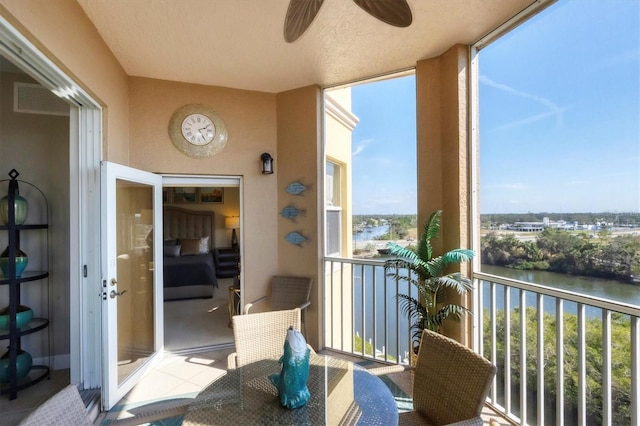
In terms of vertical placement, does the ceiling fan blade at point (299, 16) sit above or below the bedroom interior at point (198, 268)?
above

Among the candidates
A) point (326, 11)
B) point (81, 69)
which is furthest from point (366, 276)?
point (81, 69)

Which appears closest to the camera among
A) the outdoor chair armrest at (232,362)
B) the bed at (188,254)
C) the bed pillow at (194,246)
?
the outdoor chair armrest at (232,362)

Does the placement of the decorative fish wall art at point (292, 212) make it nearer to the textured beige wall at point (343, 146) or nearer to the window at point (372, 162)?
the window at point (372, 162)

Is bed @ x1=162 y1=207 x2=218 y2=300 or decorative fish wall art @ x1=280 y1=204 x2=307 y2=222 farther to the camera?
bed @ x1=162 y1=207 x2=218 y2=300

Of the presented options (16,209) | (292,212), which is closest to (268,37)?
(292,212)

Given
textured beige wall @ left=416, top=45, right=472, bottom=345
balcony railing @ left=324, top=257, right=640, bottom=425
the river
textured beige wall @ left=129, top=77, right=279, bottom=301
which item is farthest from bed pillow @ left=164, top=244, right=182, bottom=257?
the river

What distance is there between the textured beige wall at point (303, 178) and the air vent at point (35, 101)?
1.94m

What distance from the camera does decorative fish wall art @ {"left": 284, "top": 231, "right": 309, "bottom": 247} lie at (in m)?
3.19

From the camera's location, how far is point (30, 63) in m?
1.61

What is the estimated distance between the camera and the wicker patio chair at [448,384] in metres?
1.20

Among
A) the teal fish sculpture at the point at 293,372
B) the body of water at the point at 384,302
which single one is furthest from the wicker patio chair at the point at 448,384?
the body of water at the point at 384,302

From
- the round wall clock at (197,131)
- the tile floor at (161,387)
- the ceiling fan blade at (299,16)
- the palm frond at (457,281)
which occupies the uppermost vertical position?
the ceiling fan blade at (299,16)

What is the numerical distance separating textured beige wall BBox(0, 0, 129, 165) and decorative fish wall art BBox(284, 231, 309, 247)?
173 cm

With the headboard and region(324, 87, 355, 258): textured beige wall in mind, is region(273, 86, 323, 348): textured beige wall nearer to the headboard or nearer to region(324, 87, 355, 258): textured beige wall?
region(324, 87, 355, 258): textured beige wall
